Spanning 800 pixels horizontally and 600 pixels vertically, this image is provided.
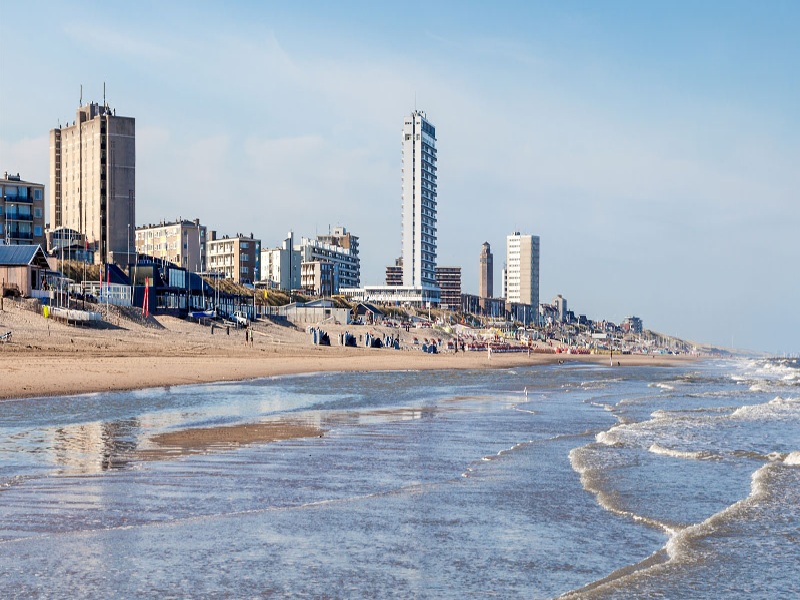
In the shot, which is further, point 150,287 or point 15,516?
point 150,287

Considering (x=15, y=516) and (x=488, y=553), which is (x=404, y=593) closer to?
(x=488, y=553)

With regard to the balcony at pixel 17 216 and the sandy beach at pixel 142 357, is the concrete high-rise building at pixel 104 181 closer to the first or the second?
the balcony at pixel 17 216

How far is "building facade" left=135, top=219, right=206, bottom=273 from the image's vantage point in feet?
515

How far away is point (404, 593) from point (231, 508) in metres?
3.76

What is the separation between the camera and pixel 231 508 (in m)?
10.3

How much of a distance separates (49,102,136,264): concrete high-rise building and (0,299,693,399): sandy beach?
45.1m

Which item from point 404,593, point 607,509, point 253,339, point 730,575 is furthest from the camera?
point 253,339

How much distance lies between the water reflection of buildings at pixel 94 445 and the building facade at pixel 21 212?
87.7 meters

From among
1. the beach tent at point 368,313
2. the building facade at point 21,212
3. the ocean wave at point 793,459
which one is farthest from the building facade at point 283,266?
the ocean wave at point 793,459

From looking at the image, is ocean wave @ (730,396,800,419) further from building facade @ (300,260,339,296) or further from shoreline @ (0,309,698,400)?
building facade @ (300,260,339,296)

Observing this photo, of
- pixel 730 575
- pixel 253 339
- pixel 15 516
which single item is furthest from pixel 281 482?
pixel 253 339

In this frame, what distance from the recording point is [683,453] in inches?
652

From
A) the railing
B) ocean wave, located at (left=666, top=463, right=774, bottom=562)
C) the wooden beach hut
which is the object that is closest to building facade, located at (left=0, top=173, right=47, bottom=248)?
the railing

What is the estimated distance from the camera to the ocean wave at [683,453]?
16281mm
